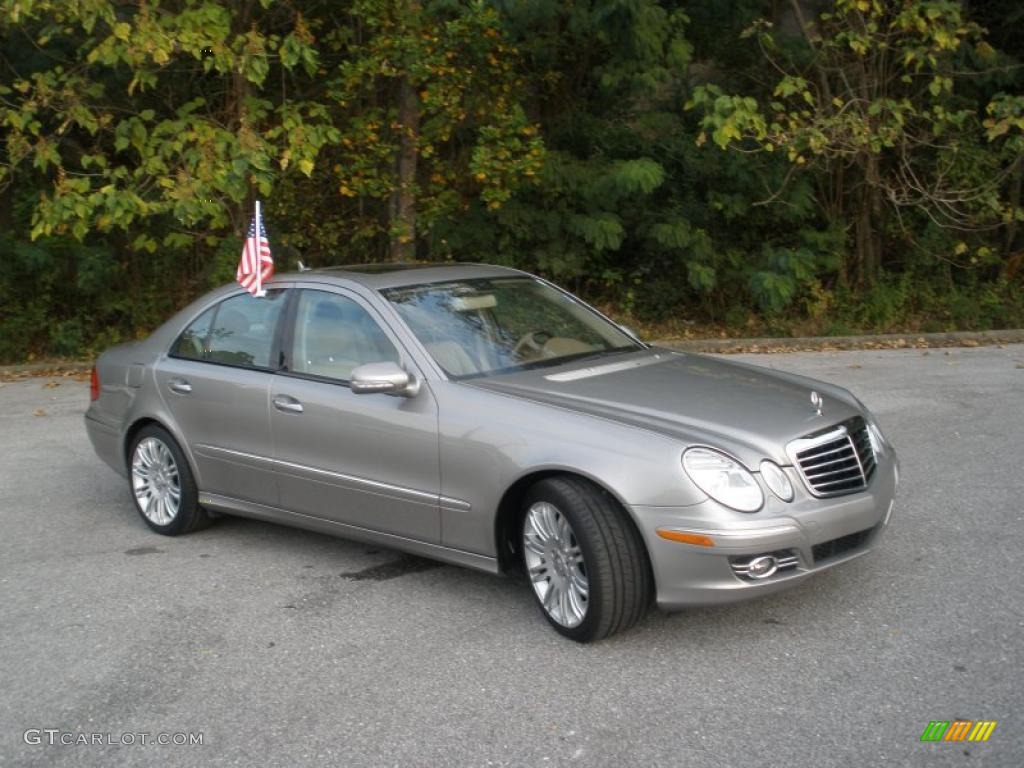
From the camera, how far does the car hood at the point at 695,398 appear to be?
16.0 feet

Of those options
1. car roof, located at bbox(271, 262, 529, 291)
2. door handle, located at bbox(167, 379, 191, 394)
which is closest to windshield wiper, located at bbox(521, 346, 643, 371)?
car roof, located at bbox(271, 262, 529, 291)

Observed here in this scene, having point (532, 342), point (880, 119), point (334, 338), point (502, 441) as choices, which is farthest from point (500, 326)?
point (880, 119)

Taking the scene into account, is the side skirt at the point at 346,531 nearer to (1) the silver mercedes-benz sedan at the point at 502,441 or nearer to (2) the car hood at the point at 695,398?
(1) the silver mercedes-benz sedan at the point at 502,441

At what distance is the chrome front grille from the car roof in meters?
2.18

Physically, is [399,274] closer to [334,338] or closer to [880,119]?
[334,338]

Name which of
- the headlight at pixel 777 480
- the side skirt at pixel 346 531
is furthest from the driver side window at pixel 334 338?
the headlight at pixel 777 480

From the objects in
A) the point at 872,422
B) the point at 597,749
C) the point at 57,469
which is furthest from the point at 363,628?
the point at 57,469

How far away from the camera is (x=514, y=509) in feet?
17.2

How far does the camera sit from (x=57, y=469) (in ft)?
28.9

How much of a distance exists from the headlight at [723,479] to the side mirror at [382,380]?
1.43 metres

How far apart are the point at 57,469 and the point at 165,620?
12.5ft

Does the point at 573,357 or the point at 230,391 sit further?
the point at 230,391

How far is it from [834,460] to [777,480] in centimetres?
40

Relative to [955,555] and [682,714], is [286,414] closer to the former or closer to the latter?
[682,714]
